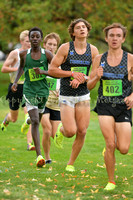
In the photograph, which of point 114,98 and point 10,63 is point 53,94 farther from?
point 114,98

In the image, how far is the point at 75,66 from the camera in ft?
23.9

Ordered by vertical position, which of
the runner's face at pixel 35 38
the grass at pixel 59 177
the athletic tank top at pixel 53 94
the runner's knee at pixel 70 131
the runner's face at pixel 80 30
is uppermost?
the runner's face at pixel 80 30

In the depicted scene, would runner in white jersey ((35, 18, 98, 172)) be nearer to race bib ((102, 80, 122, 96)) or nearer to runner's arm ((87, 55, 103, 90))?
runner's arm ((87, 55, 103, 90))

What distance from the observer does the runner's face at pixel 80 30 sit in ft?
24.3

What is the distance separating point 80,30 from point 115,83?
158 centimetres

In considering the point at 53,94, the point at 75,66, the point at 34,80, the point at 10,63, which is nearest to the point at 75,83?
the point at 75,66

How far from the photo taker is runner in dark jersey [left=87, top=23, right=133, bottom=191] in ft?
20.3

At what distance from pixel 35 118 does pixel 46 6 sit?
17097 mm

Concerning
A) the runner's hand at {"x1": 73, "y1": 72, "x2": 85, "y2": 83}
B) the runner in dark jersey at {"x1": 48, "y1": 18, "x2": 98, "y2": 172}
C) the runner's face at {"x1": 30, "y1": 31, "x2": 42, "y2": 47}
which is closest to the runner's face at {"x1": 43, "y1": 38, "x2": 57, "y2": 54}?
the runner's face at {"x1": 30, "y1": 31, "x2": 42, "y2": 47}

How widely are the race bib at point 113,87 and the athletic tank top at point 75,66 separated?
1.11 metres

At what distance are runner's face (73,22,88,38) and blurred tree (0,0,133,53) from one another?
51.9 feet

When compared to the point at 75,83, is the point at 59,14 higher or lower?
higher

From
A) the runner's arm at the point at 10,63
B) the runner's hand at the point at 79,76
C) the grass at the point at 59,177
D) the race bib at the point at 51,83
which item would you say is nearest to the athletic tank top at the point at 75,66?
the runner's hand at the point at 79,76

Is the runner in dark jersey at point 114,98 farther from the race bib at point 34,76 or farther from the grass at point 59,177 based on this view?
the race bib at point 34,76
